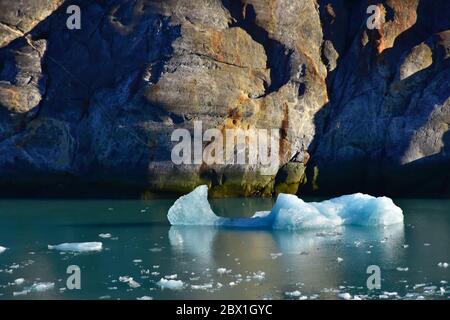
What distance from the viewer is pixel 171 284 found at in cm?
1058

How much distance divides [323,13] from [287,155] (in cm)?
544

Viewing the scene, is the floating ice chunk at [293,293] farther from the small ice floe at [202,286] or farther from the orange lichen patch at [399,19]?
the orange lichen patch at [399,19]

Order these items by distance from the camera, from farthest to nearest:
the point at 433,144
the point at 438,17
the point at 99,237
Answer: the point at 438,17 < the point at 433,144 < the point at 99,237

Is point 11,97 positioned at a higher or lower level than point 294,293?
higher

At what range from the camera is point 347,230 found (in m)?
15.6

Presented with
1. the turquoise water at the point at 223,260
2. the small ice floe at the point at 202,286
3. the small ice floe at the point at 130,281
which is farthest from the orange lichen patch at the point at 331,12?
the small ice floe at the point at 202,286

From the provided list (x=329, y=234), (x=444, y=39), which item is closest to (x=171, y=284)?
(x=329, y=234)

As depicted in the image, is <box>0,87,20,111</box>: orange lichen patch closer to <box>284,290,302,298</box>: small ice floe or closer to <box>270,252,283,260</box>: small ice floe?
<box>270,252,283,260</box>: small ice floe

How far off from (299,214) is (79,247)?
4.47 m

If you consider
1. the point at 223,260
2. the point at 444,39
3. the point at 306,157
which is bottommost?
the point at 223,260

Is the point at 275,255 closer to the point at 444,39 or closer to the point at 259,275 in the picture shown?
the point at 259,275
